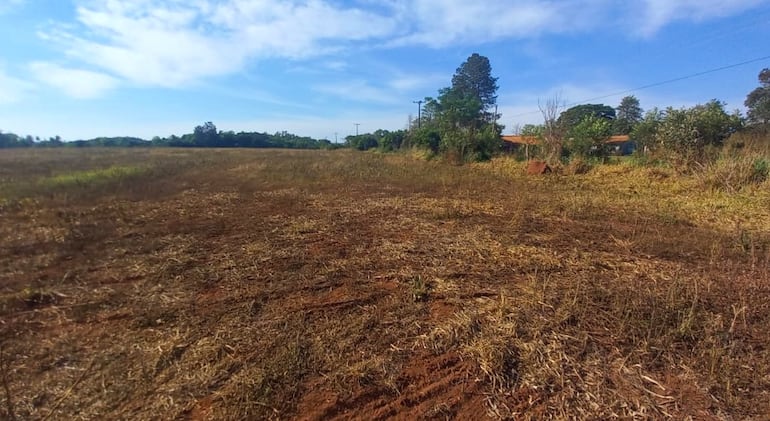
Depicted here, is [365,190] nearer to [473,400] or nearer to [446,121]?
[473,400]

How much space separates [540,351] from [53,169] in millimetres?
2442

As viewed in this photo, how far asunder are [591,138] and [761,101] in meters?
22.9

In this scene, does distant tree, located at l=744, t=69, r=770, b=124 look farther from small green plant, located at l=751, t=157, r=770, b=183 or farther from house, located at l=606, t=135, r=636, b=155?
small green plant, located at l=751, t=157, r=770, b=183

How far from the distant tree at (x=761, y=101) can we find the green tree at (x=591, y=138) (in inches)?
685

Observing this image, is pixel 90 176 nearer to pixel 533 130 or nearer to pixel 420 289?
pixel 420 289

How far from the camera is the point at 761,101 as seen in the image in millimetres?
25984

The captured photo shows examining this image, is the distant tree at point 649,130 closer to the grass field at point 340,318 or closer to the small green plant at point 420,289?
the grass field at point 340,318

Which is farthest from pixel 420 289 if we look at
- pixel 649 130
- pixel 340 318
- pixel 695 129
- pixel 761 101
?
pixel 761 101

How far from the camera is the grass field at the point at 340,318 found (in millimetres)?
1660

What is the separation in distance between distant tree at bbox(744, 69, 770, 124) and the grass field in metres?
28.2

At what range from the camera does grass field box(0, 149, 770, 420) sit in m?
1.66

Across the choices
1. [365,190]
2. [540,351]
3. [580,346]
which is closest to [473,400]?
[540,351]

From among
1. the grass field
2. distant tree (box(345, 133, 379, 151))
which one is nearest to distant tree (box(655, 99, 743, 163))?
the grass field

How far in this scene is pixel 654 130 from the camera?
1234 cm
